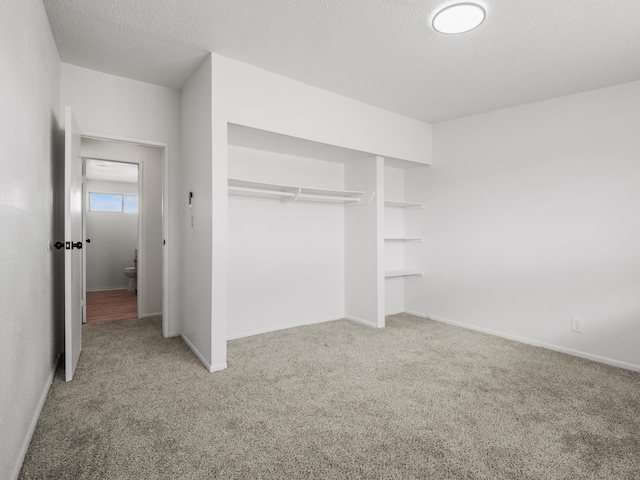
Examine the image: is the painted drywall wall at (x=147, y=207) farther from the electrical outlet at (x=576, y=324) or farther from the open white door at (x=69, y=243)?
the electrical outlet at (x=576, y=324)

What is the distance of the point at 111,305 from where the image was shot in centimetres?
503

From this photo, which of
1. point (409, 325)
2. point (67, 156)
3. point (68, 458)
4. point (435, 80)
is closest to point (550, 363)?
point (409, 325)

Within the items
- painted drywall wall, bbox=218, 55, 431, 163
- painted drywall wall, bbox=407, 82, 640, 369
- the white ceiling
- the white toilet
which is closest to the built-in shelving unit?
painted drywall wall, bbox=407, 82, 640, 369

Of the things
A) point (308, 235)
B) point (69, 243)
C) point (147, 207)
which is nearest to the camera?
point (69, 243)

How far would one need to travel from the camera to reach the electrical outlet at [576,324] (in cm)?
308

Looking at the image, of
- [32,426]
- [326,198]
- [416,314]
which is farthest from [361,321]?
[32,426]

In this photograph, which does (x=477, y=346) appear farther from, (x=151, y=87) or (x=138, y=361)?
(x=151, y=87)

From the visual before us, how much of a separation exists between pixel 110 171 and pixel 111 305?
8.12ft

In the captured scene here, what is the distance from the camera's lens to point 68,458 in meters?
1.60

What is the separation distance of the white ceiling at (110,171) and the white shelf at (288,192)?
3.14 metres

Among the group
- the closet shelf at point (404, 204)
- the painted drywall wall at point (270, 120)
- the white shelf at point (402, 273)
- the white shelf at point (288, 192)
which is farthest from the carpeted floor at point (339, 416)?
the closet shelf at point (404, 204)

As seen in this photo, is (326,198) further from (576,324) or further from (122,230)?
(122,230)

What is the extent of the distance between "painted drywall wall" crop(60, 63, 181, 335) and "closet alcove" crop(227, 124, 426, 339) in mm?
579

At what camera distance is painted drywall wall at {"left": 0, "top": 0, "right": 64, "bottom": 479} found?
137 cm
